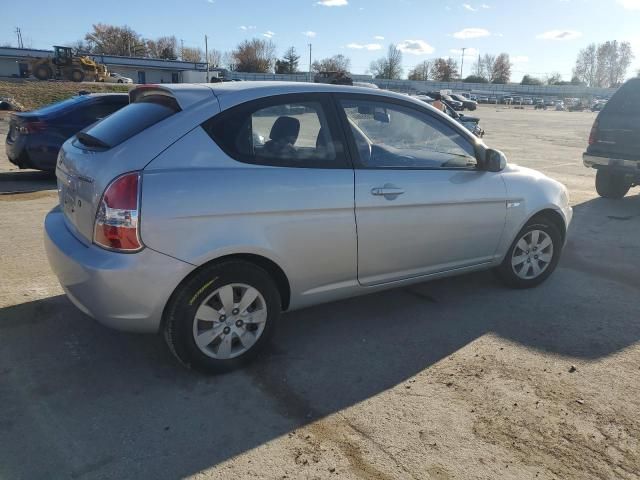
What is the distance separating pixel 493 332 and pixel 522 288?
105 centimetres

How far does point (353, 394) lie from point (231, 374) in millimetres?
793

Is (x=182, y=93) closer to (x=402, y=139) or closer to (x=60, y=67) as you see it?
(x=402, y=139)

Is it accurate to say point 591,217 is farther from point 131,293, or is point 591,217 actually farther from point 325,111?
point 131,293

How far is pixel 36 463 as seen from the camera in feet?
8.15

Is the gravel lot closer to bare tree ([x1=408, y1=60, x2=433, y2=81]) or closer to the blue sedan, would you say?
the blue sedan

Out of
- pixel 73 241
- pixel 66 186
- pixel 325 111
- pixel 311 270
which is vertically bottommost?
pixel 311 270

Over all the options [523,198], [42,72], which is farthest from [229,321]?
[42,72]

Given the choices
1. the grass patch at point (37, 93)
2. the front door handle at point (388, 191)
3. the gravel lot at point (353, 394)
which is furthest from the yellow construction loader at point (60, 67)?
the front door handle at point (388, 191)

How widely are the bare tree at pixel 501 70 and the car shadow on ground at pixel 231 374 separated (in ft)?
489

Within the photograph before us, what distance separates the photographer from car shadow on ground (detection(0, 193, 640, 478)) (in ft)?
8.64

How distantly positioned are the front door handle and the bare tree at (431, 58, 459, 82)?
5636 inches

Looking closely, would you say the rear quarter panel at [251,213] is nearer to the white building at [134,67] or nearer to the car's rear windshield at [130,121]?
the car's rear windshield at [130,121]

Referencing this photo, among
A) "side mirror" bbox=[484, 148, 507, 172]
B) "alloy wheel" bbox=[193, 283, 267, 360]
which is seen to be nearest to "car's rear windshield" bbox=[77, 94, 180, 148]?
"alloy wheel" bbox=[193, 283, 267, 360]

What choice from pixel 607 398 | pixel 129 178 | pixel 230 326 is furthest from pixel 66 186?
pixel 607 398
